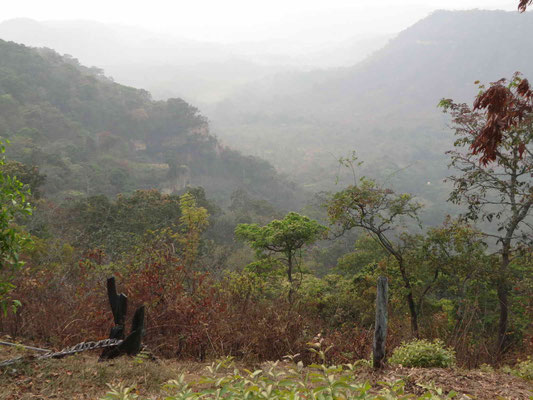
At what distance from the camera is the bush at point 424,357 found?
157 inches

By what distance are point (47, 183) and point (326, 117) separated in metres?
102

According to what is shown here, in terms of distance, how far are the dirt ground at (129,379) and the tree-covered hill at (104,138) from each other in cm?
2752

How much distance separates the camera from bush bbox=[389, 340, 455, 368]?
157 inches

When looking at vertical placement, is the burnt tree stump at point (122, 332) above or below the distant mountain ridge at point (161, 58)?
below

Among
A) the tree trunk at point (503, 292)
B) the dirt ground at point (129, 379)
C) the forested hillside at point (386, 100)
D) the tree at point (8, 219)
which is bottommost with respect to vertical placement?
the tree trunk at point (503, 292)

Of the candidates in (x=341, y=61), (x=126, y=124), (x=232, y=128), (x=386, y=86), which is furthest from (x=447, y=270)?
(x=341, y=61)

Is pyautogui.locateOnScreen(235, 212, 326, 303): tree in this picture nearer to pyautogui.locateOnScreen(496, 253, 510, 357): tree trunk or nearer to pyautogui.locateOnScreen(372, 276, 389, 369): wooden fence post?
pyautogui.locateOnScreen(496, 253, 510, 357): tree trunk

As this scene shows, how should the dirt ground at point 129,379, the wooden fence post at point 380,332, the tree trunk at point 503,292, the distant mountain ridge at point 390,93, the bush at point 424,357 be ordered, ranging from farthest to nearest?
the distant mountain ridge at point 390,93, the tree trunk at point 503,292, the bush at point 424,357, the wooden fence post at point 380,332, the dirt ground at point 129,379

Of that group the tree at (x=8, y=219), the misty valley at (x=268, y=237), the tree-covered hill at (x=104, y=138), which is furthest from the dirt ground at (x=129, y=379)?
the tree-covered hill at (x=104, y=138)

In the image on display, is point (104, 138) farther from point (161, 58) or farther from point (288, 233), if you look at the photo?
point (161, 58)

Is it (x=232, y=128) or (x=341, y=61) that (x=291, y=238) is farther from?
(x=341, y=61)

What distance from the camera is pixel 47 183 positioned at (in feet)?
94.9

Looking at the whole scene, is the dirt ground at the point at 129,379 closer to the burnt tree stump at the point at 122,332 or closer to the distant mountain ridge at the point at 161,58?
A: the burnt tree stump at the point at 122,332

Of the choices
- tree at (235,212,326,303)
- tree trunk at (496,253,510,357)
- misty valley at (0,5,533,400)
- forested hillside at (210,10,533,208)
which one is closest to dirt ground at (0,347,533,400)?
misty valley at (0,5,533,400)
